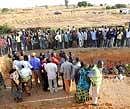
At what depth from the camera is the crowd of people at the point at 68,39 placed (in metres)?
25.3

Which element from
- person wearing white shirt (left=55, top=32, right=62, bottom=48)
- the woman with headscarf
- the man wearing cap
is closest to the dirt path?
the woman with headscarf

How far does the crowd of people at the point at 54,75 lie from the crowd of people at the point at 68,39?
326 inches

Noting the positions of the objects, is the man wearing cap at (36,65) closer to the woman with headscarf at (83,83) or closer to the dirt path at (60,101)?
the dirt path at (60,101)

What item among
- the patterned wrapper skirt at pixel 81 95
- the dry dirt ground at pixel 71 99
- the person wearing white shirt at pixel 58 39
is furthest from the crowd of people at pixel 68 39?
the patterned wrapper skirt at pixel 81 95

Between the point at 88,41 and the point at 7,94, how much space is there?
9892mm

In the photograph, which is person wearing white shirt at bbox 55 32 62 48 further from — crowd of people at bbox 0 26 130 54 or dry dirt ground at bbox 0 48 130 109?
dry dirt ground at bbox 0 48 130 109

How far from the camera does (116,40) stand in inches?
1010

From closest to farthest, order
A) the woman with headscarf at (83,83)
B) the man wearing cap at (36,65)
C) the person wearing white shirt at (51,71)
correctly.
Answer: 1. the woman with headscarf at (83,83)
2. the person wearing white shirt at (51,71)
3. the man wearing cap at (36,65)

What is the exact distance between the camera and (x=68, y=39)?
25.8 metres

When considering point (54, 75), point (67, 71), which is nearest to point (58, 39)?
point (54, 75)

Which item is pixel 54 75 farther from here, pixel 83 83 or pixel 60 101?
pixel 83 83

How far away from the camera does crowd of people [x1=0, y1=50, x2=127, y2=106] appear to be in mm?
14898

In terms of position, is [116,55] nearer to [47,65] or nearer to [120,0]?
[47,65]

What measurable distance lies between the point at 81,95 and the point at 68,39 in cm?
1088
